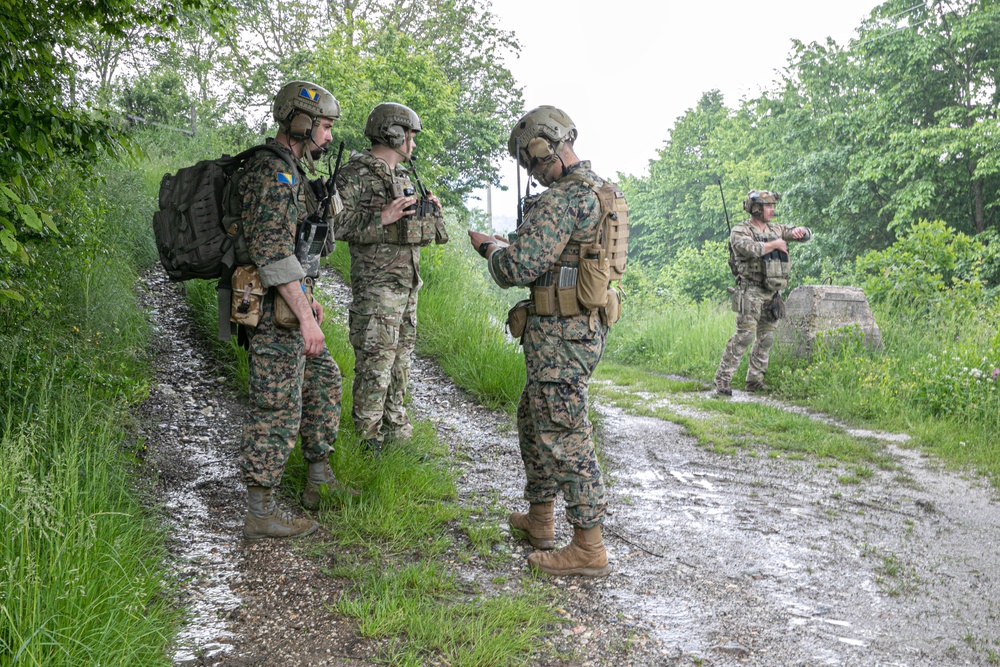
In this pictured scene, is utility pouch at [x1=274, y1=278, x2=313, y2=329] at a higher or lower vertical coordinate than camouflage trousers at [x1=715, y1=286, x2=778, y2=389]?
higher

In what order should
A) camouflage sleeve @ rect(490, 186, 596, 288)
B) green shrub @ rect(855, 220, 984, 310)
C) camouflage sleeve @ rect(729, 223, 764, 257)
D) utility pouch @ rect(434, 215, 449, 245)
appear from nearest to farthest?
camouflage sleeve @ rect(490, 186, 596, 288) → utility pouch @ rect(434, 215, 449, 245) → camouflage sleeve @ rect(729, 223, 764, 257) → green shrub @ rect(855, 220, 984, 310)

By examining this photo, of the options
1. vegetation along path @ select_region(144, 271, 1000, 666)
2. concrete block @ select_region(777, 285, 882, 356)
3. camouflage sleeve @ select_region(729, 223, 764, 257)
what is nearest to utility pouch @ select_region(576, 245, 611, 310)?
vegetation along path @ select_region(144, 271, 1000, 666)

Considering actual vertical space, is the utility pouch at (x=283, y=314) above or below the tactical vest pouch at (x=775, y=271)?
below

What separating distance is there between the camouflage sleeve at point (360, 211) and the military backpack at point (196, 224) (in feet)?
2.73

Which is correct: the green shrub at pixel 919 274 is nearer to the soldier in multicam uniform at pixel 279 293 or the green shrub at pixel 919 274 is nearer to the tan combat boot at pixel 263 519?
→ the soldier in multicam uniform at pixel 279 293

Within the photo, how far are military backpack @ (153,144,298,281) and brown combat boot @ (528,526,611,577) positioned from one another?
2.16m

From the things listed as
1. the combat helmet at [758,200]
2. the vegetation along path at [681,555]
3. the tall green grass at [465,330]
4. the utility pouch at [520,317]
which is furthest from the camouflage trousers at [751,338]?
the utility pouch at [520,317]

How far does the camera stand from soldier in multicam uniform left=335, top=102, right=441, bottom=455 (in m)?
4.24

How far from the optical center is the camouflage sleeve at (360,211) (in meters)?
4.21

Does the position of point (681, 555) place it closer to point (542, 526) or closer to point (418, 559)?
point (542, 526)

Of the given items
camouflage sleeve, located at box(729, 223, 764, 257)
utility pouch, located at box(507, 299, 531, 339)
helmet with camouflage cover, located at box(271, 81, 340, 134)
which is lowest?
utility pouch, located at box(507, 299, 531, 339)

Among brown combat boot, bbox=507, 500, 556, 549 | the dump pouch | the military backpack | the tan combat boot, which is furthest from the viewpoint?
the dump pouch

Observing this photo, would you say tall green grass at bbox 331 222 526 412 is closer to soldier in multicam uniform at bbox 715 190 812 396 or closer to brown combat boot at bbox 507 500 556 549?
brown combat boot at bbox 507 500 556 549

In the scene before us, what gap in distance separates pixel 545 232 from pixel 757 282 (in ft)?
19.0
